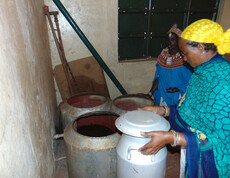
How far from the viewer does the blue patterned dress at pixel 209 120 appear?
42.6 inches

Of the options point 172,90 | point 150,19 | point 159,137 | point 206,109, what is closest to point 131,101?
point 172,90

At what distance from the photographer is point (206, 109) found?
3.74 feet

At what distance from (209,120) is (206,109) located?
0.07 meters

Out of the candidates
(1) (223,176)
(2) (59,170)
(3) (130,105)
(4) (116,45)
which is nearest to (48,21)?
(4) (116,45)

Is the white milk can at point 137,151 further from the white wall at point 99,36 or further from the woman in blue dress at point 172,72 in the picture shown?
the white wall at point 99,36

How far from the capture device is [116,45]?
328 cm

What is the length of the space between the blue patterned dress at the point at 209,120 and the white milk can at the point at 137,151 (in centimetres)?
20

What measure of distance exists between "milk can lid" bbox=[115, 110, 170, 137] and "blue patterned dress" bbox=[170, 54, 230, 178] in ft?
0.60

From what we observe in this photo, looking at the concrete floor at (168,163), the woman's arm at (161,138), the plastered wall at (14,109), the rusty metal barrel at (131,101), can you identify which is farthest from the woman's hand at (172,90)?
the plastered wall at (14,109)

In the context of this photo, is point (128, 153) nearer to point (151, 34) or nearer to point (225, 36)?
point (225, 36)

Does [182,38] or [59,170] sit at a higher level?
[182,38]

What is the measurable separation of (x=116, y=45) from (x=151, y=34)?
70 cm

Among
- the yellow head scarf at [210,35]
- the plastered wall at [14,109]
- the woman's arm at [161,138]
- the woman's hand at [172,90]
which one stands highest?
the yellow head scarf at [210,35]

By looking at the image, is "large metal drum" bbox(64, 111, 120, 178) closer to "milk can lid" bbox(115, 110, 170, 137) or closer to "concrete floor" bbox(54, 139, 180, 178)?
"milk can lid" bbox(115, 110, 170, 137)
